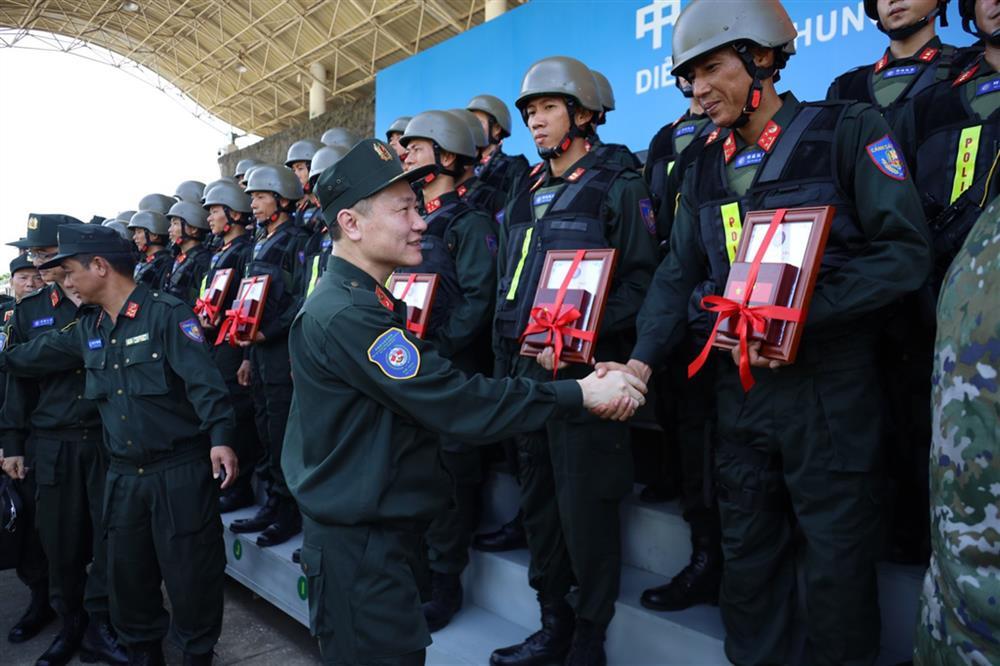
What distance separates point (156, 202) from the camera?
8.46 meters

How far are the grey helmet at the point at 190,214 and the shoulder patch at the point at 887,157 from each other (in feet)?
21.5

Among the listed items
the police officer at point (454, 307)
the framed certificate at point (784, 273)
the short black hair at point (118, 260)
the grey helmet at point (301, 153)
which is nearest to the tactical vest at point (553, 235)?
the police officer at point (454, 307)

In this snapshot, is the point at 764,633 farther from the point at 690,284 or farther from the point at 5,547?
the point at 5,547

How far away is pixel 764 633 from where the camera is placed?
225 centimetres

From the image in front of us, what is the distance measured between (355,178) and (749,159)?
128cm

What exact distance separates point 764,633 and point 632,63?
5.43m

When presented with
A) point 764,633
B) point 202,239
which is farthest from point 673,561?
point 202,239

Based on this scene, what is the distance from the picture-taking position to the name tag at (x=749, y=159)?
2.29 metres

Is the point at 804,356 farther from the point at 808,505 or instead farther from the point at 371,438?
the point at 371,438

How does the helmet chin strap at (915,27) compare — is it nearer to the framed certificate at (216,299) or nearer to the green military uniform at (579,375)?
the green military uniform at (579,375)

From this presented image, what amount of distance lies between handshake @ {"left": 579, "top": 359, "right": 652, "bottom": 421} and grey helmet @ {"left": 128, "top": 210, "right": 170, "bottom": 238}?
23.2ft

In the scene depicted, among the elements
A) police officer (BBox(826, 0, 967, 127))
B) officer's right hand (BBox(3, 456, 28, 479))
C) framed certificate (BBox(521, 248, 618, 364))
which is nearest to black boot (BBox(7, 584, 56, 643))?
officer's right hand (BBox(3, 456, 28, 479))

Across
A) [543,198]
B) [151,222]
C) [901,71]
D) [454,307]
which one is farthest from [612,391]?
[151,222]

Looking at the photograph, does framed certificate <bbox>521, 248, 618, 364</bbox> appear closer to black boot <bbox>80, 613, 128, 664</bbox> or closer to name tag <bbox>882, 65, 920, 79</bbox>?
name tag <bbox>882, 65, 920, 79</bbox>
